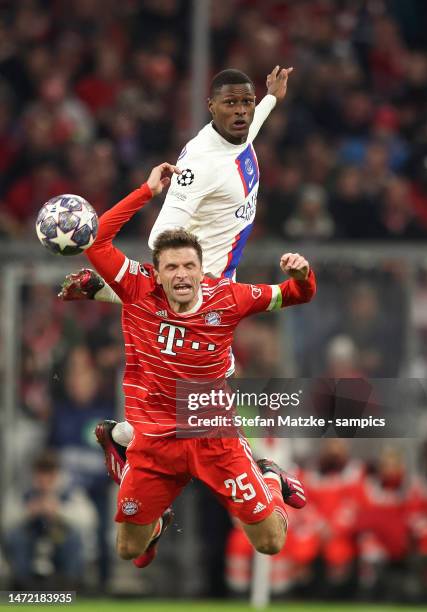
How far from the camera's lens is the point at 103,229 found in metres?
9.27

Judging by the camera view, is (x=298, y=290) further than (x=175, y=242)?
Yes

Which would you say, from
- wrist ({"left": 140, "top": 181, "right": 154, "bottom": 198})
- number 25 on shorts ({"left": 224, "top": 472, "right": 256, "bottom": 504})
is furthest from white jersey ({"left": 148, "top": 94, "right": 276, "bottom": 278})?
number 25 on shorts ({"left": 224, "top": 472, "right": 256, "bottom": 504})

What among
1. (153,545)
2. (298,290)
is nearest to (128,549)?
(153,545)

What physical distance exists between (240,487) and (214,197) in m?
1.75

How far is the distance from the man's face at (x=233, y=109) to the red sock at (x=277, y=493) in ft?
7.06

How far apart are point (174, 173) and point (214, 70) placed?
767 centimetres

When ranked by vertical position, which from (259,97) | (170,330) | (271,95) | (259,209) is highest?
(259,97)

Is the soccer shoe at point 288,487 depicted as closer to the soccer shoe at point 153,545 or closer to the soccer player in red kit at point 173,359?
the soccer player in red kit at point 173,359

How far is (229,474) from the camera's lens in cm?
971

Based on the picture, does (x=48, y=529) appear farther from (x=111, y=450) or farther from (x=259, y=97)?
(x=259, y=97)

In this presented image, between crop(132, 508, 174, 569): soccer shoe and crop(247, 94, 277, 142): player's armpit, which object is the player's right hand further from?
crop(132, 508, 174, 569): soccer shoe

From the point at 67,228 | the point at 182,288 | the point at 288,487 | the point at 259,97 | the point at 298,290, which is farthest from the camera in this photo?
the point at 259,97

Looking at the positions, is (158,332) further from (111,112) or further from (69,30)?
(69,30)

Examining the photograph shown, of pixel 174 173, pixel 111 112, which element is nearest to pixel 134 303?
pixel 174 173
